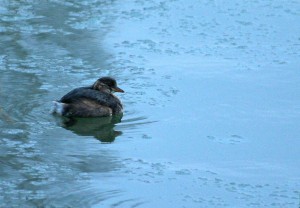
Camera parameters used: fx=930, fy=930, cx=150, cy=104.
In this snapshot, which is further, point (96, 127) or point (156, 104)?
point (156, 104)

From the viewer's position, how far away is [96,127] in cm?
909

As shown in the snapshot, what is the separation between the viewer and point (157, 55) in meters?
10.9

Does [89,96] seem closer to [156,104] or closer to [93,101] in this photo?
[93,101]

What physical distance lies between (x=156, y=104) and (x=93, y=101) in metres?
0.64

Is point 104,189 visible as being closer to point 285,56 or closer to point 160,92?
point 160,92

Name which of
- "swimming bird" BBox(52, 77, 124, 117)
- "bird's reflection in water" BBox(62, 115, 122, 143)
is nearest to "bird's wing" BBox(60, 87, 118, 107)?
"swimming bird" BBox(52, 77, 124, 117)

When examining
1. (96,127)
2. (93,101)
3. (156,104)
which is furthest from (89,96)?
(156,104)

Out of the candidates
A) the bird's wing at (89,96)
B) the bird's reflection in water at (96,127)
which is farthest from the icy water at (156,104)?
the bird's wing at (89,96)

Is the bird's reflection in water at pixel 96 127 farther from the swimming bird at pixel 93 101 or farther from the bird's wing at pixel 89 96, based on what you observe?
the bird's wing at pixel 89 96

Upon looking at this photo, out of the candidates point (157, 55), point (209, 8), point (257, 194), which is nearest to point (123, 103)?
point (157, 55)

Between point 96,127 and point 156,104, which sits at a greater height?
point 156,104

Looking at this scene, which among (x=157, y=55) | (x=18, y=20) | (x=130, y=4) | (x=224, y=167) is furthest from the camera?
(x=130, y=4)

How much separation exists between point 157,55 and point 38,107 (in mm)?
2069

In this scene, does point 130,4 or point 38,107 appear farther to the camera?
point 130,4
